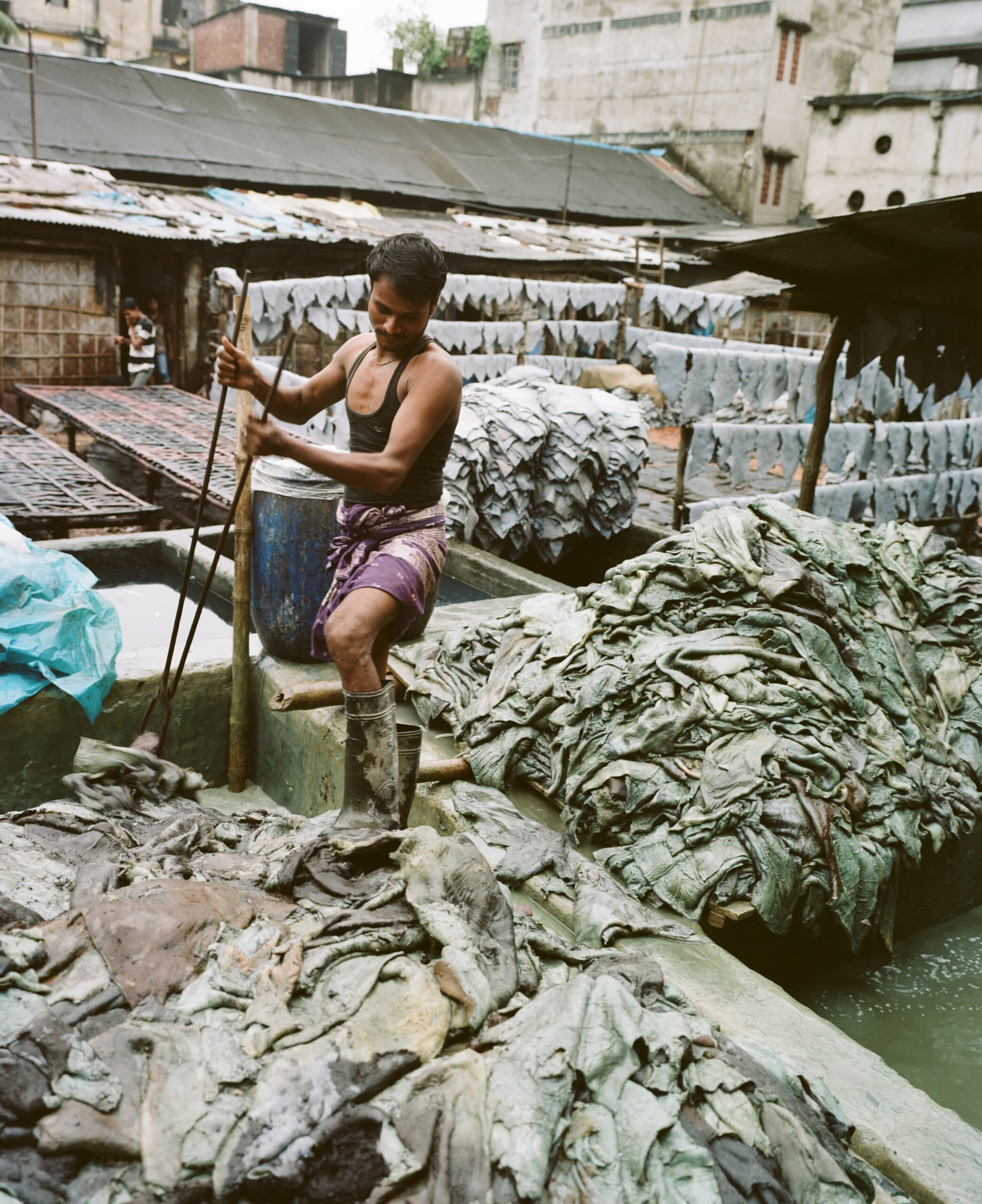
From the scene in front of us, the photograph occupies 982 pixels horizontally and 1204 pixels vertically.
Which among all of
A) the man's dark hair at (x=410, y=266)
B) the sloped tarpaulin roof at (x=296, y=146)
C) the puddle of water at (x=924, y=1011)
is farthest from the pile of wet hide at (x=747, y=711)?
the sloped tarpaulin roof at (x=296, y=146)

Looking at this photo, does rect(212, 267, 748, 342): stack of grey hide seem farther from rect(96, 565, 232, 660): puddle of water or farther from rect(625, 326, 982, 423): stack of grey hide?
rect(96, 565, 232, 660): puddle of water

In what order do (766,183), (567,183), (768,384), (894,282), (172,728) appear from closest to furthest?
(172,728) → (894,282) → (768,384) → (567,183) → (766,183)

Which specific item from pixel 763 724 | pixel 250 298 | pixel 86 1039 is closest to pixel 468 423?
pixel 250 298

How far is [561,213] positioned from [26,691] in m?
20.7

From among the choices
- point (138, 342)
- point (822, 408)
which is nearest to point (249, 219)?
point (138, 342)

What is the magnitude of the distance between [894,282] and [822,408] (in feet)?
4.51

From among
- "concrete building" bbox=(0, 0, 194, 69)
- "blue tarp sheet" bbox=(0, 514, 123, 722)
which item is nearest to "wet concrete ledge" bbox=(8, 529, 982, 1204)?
"blue tarp sheet" bbox=(0, 514, 123, 722)

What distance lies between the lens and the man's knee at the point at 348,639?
3.33m

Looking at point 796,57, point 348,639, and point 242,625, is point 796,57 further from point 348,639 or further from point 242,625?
point 348,639

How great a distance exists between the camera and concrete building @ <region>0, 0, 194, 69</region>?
1315 inches

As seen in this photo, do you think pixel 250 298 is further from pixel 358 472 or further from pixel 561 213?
pixel 561 213

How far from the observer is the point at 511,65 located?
3203 cm

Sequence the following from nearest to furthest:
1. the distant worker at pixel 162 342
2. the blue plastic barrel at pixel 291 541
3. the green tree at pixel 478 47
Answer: the blue plastic barrel at pixel 291 541
the distant worker at pixel 162 342
the green tree at pixel 478 47

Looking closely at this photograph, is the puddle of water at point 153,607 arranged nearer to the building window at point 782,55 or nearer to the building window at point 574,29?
the building window at point 782,55
